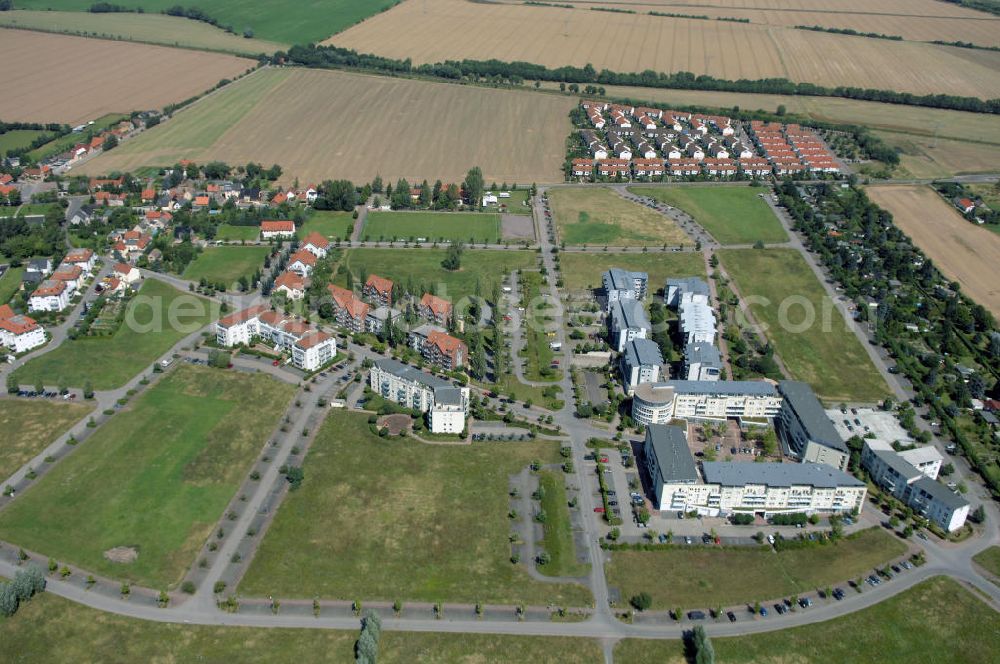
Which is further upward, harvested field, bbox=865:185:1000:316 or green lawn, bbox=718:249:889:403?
harvested field, bbox=865:185:1000:316

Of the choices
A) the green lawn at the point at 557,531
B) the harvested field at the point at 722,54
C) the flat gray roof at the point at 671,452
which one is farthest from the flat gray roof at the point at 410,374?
the harvested field at the point at 722,54

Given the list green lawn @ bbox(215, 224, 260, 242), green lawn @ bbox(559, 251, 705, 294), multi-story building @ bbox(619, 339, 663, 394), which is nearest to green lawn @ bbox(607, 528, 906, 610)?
multi-story building @ bbox(619, 339, 663, 394)

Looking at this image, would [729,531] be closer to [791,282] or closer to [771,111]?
[791,282]

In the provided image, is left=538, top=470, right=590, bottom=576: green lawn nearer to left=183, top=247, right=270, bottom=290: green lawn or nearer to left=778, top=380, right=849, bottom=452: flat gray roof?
left=778, top=380, right=849, bottom=452: flat gray roof

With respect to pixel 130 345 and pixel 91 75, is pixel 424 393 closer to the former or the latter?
pixel 130 345

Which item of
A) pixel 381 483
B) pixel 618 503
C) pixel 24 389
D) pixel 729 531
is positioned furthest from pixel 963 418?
pixel 24 389

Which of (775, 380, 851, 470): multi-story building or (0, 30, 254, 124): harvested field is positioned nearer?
(775, 380, 851, 470): multi-story building

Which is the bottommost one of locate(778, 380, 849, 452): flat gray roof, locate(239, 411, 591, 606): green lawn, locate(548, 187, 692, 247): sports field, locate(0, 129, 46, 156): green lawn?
locate(239, 411, 591, 606): green lawn
